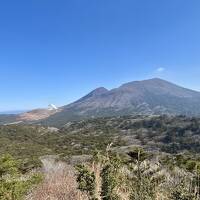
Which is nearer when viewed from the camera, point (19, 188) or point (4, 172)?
point (19, 188)

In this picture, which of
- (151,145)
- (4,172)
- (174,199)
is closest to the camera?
(174,199)

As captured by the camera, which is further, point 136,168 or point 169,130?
point 169,130

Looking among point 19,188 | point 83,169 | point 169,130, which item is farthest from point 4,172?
point 169,130

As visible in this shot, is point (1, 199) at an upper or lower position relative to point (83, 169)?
lower

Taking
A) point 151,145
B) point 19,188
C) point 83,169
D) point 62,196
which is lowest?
point 151,145

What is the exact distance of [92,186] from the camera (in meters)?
5.16

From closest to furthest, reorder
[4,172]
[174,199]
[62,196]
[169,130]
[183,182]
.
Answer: [174,199] → [183,182] → [62,196] → [4,172] → [169,130]

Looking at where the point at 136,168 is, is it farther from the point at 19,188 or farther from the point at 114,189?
the point at 19,188

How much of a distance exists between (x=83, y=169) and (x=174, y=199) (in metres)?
1.53

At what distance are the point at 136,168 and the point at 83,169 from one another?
80 cm

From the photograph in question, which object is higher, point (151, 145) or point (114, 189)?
point (114, 189)

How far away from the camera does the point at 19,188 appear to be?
584cm

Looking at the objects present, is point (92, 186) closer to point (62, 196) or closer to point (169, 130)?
point (62, 196)

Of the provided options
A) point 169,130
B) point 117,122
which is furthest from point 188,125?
point 117,122
